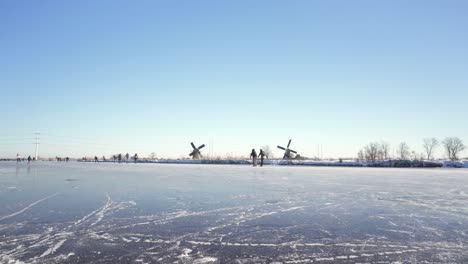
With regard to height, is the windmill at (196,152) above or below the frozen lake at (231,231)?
above

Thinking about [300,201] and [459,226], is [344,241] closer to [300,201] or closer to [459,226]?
[459,226]

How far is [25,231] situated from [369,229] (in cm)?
404

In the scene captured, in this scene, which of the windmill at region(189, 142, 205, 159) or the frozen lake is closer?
the frozen lake

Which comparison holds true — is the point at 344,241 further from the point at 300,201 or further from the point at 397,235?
the point at 300,201

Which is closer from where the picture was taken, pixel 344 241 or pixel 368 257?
pixel 368 257

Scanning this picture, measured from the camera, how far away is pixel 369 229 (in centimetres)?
368

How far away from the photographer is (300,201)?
5898 millimetres

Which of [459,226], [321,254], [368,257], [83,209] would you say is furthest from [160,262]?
[459,226]

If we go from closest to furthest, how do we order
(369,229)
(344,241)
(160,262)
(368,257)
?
(160,262), (368,257), (344,241), (369,229)

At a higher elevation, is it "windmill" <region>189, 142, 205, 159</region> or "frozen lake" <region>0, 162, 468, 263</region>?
"windmill" <region>189, 142, 205, 159</region>

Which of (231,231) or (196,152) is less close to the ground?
(196,152)

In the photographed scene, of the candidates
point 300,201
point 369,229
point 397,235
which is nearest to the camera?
point 397,235

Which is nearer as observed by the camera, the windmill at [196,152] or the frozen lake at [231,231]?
the frozen lake at [231,231]

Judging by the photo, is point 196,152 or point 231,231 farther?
point 196,152
